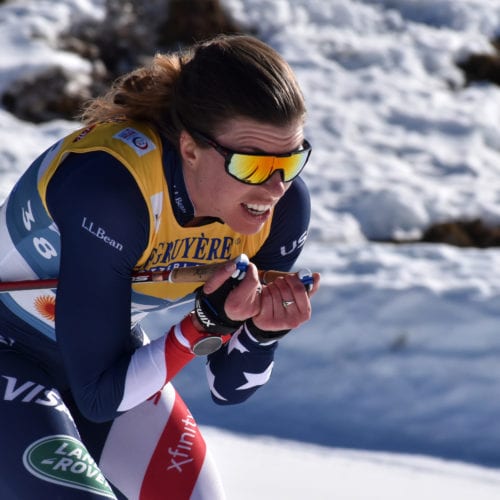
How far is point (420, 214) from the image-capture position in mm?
6785

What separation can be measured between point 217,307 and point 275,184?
337 millimetres

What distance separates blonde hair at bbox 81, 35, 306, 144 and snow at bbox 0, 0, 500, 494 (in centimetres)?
170

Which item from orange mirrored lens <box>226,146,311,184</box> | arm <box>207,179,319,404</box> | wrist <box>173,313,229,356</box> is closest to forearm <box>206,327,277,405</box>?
arm <box>207,179,319,404</box>

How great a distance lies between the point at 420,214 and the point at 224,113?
14.8 feet

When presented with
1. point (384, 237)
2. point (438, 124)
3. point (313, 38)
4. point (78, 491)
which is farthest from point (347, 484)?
point (313, 38)

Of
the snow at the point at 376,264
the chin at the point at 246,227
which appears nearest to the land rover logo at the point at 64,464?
the chin at the point at 246,227

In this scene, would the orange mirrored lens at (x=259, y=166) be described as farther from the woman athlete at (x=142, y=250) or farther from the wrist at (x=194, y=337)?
the wrist at (x=194, y=337)

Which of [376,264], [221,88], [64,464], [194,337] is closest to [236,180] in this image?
[221,88]

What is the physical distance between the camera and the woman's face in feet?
8.06

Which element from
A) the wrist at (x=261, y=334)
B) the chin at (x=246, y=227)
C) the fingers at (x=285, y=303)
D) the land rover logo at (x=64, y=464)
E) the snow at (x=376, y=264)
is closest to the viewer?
the land rover logo at (x=64, y=464)

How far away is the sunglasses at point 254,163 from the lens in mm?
2447

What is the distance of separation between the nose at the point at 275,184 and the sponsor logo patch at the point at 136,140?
1.05ft

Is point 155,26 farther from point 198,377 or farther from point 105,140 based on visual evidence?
point 105,140

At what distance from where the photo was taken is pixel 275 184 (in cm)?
253
